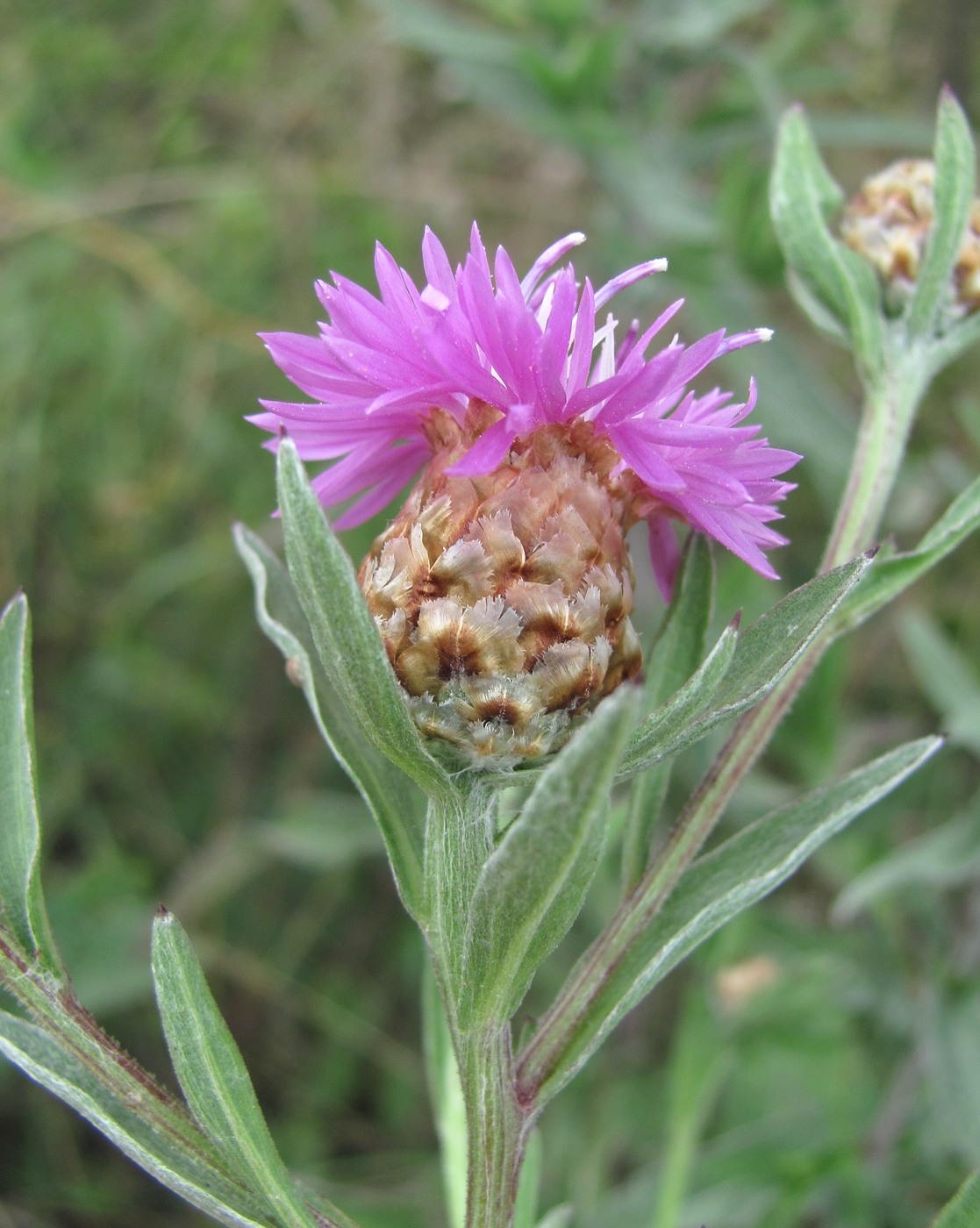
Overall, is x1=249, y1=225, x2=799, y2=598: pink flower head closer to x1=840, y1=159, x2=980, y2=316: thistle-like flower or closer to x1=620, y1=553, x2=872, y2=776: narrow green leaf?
x1=620, y1=553, x2=872, y2=776: narrow green leaf

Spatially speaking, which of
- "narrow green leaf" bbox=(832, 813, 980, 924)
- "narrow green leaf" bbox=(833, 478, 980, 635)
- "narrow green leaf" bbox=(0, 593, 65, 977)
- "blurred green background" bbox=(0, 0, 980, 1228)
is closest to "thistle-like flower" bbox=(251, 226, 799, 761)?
"narrow green leaf" bbox=(833, 478, 980, 635)

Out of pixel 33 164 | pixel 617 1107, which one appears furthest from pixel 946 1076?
pixel 33 164

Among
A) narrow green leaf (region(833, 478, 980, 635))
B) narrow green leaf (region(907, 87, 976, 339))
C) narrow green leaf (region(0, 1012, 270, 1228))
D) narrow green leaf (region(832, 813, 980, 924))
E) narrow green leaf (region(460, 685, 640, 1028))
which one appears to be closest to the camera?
narrow green leaf (region(460, 685, 640, 1028))

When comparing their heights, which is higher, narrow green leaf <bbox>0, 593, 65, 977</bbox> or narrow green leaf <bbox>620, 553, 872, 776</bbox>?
narrow green leaf <bbox>0, 593, 65, 977</bbox>

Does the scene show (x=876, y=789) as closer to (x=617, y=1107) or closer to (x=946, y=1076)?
(x=946, y=1076)

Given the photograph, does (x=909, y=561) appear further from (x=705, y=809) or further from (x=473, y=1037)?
(x=473, y=1037)

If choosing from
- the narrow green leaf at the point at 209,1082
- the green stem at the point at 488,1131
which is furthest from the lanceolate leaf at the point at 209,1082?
the green stem at the point at 488,1131

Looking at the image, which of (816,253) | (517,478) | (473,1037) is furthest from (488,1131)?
(816,253)
